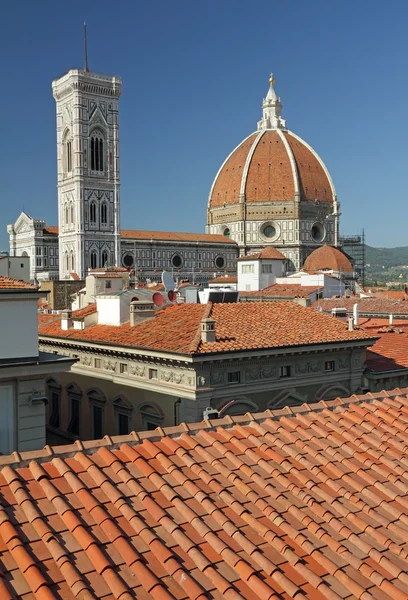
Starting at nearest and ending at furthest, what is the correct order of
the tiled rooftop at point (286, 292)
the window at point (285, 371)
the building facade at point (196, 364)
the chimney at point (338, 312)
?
the building facade at point (196, 364) → the window at point (285, 371) → the chimney at point (338, 312) → the tiled rooftop at point (286, 292)

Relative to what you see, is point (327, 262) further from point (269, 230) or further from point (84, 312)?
point (84, 312)

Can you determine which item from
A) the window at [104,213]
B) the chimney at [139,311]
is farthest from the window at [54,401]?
the window at [104,213]

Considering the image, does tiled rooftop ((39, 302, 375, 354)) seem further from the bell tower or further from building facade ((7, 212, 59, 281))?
building facade ((7, 212, 59, 281))

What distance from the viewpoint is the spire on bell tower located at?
136 meters

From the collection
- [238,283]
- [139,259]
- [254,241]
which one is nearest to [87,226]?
[139,259]

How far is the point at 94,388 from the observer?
69.4 feet

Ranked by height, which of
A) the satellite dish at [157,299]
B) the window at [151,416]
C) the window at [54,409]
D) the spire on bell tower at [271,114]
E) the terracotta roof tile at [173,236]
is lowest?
the window at [54,409]

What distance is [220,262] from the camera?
12169cm

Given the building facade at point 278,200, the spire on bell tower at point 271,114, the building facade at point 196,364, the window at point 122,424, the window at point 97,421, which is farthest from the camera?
the spire on bell tower at point 271,114

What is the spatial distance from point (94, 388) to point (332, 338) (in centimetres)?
761

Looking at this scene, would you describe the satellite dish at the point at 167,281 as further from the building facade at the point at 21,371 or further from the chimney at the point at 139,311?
A: the building facade at the point at 21,371

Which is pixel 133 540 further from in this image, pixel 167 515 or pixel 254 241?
pixel 254 241

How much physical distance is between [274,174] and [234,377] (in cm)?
11116

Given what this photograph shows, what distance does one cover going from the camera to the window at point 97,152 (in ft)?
337
